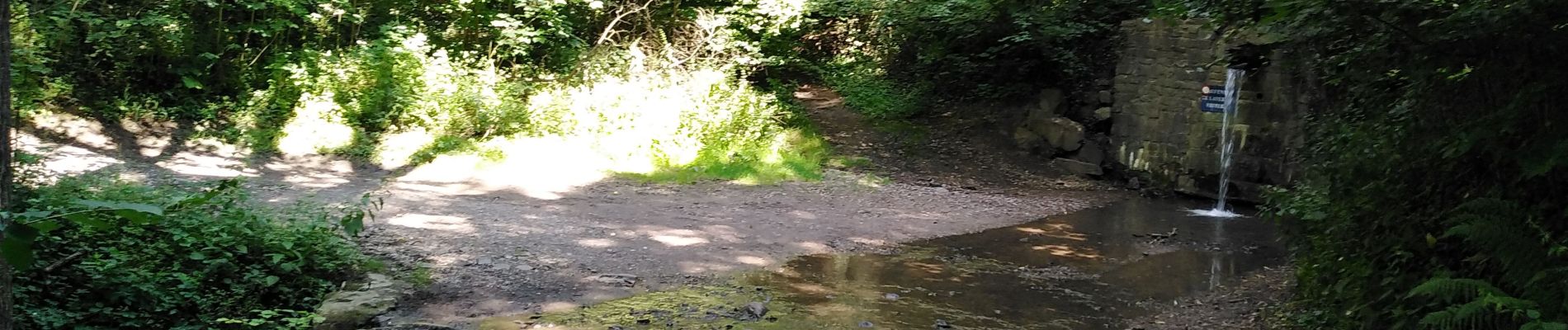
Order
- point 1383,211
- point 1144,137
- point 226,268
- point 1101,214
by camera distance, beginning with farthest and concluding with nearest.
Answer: point 1144,137 < point 1101,214 < point 226,268 < point 1383,211

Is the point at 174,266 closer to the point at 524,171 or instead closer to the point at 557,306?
the point at 557,306

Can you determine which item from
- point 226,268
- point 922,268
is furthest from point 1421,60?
point 226,268

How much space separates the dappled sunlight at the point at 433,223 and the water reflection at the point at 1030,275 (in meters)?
2.59

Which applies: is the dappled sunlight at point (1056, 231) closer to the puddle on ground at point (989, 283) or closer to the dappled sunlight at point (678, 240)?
the puddle on ground at point (989, 283)

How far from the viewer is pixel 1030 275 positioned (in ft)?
25.8

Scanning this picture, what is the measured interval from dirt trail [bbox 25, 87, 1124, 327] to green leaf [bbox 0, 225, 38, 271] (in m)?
3.62

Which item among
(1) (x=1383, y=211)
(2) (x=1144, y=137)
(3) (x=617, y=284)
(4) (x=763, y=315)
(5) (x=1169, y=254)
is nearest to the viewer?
(1) (x=1383, y=211)

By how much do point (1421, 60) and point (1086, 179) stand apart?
10.1 metres

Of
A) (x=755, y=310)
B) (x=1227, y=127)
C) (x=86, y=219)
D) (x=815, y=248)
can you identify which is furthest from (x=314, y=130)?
(x=86, y=219)

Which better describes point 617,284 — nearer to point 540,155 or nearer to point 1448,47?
point 1448,47

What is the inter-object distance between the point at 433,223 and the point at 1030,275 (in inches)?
185

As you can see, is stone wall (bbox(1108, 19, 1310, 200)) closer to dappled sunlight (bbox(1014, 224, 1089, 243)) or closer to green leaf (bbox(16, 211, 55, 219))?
dappled sunlight (bbox(1014, 224, 1089, 243))

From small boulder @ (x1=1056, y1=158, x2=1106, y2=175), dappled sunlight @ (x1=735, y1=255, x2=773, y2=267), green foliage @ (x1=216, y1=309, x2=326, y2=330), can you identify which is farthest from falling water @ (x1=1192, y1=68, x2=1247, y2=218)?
green foliage @ (x1=216, y1=309, x2=326, y2=330)

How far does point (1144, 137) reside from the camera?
13883 millimetres
